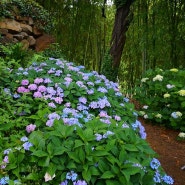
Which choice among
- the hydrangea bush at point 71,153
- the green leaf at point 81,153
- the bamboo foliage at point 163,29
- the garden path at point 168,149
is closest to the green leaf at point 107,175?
the hydrangea bush at point 71,153

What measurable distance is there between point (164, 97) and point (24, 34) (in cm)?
244

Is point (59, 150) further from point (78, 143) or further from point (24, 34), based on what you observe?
point (24, 34)

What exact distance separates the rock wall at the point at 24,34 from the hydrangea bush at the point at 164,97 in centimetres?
187

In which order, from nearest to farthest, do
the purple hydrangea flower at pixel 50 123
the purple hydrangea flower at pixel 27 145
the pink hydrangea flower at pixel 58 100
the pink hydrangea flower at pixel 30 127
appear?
the purple hydrangea flower at pixel 27 145
the purple hydrangea flower at pixel 50 123
the pink hydrangea flower at pixel 30 127
the pink hydrangea flower at pixel 58 100

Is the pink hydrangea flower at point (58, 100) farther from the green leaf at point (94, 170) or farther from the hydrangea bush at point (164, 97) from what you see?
the hydrangea bush at point (164, 97)

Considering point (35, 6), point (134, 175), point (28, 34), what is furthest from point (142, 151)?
point (35, 6)

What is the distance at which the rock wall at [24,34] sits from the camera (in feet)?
15.9

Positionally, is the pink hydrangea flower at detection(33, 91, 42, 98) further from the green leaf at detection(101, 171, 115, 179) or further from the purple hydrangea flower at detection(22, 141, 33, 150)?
the green leaf at detection(101, 171, 115, 179)

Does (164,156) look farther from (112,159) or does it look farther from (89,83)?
(112,159)

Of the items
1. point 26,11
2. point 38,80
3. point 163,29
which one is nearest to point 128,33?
point 163,29

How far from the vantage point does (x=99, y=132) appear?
1.44 metres

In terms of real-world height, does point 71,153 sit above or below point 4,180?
above

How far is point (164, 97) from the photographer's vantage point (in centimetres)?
454

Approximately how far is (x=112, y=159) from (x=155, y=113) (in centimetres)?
344
